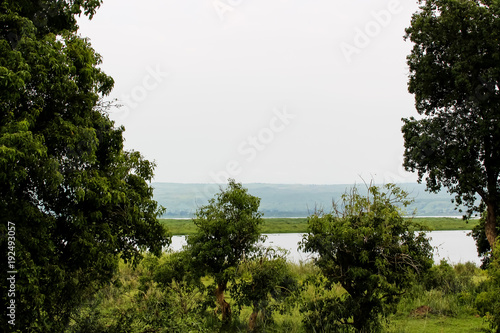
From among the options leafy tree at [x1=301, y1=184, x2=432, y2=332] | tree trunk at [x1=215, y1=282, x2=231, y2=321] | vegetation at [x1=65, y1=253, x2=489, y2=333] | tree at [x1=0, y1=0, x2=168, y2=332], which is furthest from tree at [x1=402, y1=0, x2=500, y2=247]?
tree at [x1=0, y1=0, x2=168, y2=332]

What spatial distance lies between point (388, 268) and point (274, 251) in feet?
11.3

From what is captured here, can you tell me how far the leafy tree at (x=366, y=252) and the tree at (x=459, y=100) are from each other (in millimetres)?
8471

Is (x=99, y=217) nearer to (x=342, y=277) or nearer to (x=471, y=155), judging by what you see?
(x=342, y=277)

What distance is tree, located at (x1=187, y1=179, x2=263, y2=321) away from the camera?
12852mm

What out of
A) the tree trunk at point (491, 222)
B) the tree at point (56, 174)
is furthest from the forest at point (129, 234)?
the tree trunk at point (491, 222)

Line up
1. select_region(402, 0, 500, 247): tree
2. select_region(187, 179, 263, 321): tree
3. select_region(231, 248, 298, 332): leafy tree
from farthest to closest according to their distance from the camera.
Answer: select_region(402, 0, 500, 247): tree, select_region(187, 179, 263, 321): tree, select_region(231, 248, 298, 332): leafy tree

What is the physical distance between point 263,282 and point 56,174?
6.93m

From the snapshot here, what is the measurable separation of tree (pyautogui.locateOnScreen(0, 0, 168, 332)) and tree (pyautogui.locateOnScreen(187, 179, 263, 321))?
2382mm

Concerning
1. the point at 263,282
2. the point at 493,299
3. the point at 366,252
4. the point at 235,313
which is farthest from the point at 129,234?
the point at 493,299

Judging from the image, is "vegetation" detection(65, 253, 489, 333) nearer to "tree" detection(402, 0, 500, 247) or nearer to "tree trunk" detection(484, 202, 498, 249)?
"tree trunk" detection(484, 202, 498, 249)

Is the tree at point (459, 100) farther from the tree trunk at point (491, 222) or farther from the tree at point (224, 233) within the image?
the tree at point (224, 233)

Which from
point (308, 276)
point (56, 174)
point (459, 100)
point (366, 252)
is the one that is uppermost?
point (459, 100)

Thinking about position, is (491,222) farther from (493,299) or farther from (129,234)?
(129,234)

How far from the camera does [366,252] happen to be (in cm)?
1102
